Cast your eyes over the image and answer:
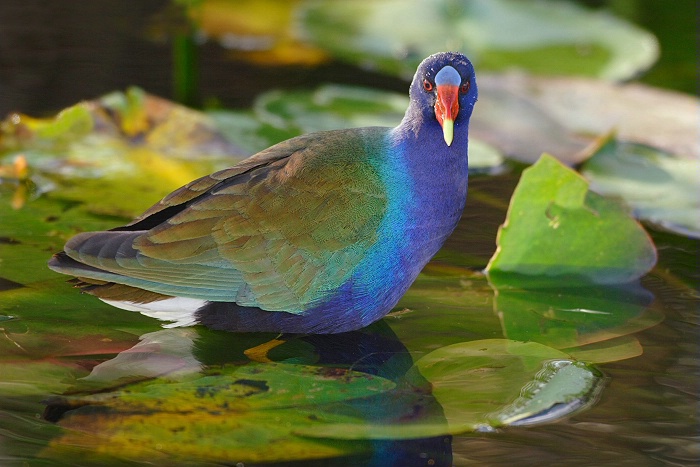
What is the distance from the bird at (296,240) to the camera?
2453 mm

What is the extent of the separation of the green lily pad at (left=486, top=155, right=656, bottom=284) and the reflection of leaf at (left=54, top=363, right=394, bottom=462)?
771 mm

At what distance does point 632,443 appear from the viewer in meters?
2.08

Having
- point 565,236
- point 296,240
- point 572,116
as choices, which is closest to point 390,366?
point 296,240

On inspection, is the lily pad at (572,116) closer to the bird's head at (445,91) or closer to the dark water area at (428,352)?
the dark water area at (428,352)

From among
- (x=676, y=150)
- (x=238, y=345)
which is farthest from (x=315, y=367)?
(x=676, y=150)

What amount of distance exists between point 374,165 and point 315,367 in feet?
1.69

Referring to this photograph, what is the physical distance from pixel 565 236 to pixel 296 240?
33.1 inches

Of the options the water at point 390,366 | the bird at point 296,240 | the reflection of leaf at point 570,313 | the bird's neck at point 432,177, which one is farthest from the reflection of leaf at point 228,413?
the reflection of leaf at point 570,313

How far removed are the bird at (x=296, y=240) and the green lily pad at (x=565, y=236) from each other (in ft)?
1.27

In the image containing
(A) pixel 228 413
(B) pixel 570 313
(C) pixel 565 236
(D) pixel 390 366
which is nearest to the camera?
(A) pixel 228 413

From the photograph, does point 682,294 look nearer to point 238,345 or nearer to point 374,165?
point 374,165

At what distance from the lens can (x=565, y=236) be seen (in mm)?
2900

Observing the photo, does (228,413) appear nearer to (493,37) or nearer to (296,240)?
(296,240)

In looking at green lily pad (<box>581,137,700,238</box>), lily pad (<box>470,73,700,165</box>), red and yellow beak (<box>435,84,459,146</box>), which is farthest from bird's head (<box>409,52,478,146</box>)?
lily pad (<box>470,73,700,165</box>)
